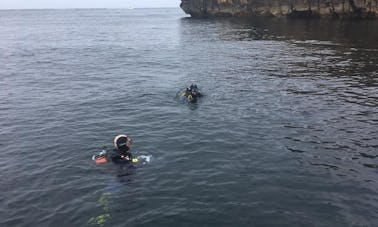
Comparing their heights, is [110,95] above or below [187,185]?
above

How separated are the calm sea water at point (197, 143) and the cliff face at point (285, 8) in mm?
44198

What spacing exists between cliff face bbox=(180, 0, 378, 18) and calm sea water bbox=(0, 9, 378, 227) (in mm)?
44198

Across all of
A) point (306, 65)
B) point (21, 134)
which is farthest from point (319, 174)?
point (306, 65)

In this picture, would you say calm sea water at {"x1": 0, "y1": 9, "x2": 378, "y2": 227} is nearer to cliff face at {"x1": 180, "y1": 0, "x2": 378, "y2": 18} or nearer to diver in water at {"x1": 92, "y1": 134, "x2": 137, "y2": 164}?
diver in water at {"x1": 92, "y1": 134, "x2": 137, "y2": 164}

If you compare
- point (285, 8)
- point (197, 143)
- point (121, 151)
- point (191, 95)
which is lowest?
point (197, 143)

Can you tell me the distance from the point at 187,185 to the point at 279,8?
9564cm

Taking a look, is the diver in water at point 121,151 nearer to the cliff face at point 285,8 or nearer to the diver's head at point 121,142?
the diver's head at point 121,142

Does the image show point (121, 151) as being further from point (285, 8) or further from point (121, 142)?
point (285, 8)

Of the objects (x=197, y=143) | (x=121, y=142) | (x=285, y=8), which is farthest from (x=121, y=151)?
(x=285, y=8)

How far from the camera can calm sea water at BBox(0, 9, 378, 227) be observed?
14.1m

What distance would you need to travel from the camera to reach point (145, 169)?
17.5 meters

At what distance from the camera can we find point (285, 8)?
9994 cm

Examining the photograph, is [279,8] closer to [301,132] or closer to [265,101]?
[265,101]

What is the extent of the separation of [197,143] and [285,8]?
88.8 metres
